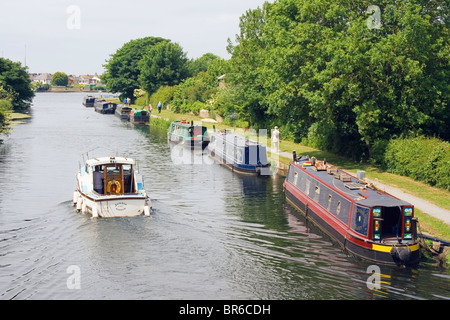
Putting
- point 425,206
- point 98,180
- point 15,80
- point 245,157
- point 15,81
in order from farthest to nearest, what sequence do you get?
point 15,81, point 15,80, point 245,157, point 98,180, point 425,206

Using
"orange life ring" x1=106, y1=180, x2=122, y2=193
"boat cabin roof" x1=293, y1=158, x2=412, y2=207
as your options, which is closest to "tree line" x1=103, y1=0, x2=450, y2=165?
"boat cabin roof" x1=293, y1=158, x2=412, y2=207

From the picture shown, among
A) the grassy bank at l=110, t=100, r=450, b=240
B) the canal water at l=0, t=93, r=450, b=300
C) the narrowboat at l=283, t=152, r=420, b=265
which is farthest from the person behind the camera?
the grassy bank at l=110, t=100, r=450, b=240

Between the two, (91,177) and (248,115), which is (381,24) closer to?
(91,177)

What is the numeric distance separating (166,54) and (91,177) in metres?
75.0

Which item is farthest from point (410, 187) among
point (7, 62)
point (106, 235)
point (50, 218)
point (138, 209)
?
point (7, 62)

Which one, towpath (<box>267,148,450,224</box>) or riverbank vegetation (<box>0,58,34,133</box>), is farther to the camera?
riverbank vegetation (<box>0,58,34,133</box>)

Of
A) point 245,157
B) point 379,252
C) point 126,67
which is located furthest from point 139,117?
point 379,252

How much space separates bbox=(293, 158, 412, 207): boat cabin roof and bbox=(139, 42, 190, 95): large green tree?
73629 mm

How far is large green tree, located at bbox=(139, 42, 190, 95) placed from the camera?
98812mm

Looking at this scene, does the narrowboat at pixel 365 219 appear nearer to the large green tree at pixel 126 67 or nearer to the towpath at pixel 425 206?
the towpath at pixel 425 206

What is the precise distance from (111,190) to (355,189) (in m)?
11.4

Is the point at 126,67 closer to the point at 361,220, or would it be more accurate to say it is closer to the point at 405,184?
the point at 405,184

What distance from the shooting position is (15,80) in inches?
3752

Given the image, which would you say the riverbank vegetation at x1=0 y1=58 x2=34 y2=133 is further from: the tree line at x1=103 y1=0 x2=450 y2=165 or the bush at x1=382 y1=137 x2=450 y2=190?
the bush at x1=382 y1=137 x2=450 y2=190
